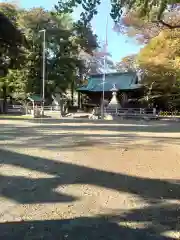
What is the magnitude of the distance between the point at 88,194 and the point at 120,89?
2776 centimetres

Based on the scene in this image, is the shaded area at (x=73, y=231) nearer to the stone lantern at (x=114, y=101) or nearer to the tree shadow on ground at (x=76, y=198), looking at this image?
the tree shadow on ground at (x=76, y=198)

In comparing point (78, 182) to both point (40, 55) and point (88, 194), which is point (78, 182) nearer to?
point (88, 194)

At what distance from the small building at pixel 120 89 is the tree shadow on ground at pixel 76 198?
25.7 metres

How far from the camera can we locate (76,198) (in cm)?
418

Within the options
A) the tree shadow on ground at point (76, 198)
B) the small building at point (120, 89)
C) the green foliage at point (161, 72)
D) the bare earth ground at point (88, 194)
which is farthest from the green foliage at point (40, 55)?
the tree shadow on ground at point (76, 198)

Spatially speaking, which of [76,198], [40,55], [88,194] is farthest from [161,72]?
[76,198]

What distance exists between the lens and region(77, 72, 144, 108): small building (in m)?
31.6

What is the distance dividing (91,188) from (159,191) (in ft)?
3.07

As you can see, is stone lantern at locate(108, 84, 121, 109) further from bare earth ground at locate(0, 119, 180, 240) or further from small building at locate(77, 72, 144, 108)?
bare earth ground at locate(0, 119, 180, 240)

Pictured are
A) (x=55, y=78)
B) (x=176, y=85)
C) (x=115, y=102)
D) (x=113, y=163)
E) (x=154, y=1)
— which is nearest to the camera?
(x=113, y=163)

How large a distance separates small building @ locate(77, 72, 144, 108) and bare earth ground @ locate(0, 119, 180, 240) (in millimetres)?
24381

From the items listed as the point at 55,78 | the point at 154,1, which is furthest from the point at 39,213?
the point at 55,78

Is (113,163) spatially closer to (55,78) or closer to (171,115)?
(171,115)

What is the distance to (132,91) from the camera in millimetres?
31547
